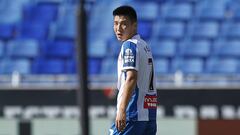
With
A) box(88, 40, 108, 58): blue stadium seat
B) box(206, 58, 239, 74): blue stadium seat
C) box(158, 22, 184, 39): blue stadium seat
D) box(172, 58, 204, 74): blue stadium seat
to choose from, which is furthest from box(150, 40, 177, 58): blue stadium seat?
box(88, 40, 108, 58): blue stadium seat

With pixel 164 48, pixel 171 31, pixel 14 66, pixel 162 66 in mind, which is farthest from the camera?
pixel 171 31

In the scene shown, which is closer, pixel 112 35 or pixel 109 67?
pixel 109 67

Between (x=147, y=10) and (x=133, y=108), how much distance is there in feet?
34.1

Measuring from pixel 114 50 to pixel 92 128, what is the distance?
311 centimetres

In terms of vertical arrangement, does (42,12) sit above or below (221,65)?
above

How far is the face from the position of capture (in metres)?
5.00

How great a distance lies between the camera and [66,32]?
15.3 metres

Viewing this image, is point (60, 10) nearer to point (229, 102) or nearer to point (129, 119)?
point (229, 102)

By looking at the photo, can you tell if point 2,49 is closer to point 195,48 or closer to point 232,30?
point 195,48

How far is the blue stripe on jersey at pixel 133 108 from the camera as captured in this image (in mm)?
5043

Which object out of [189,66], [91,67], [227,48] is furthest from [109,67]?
[227,48]

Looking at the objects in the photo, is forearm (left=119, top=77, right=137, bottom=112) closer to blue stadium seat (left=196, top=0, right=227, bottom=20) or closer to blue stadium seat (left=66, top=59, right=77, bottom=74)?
blue stadium seat (left=66, top=59, right=77, bottom=74)

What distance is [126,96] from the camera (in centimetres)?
487

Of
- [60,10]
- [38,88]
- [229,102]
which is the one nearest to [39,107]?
[38,88]
